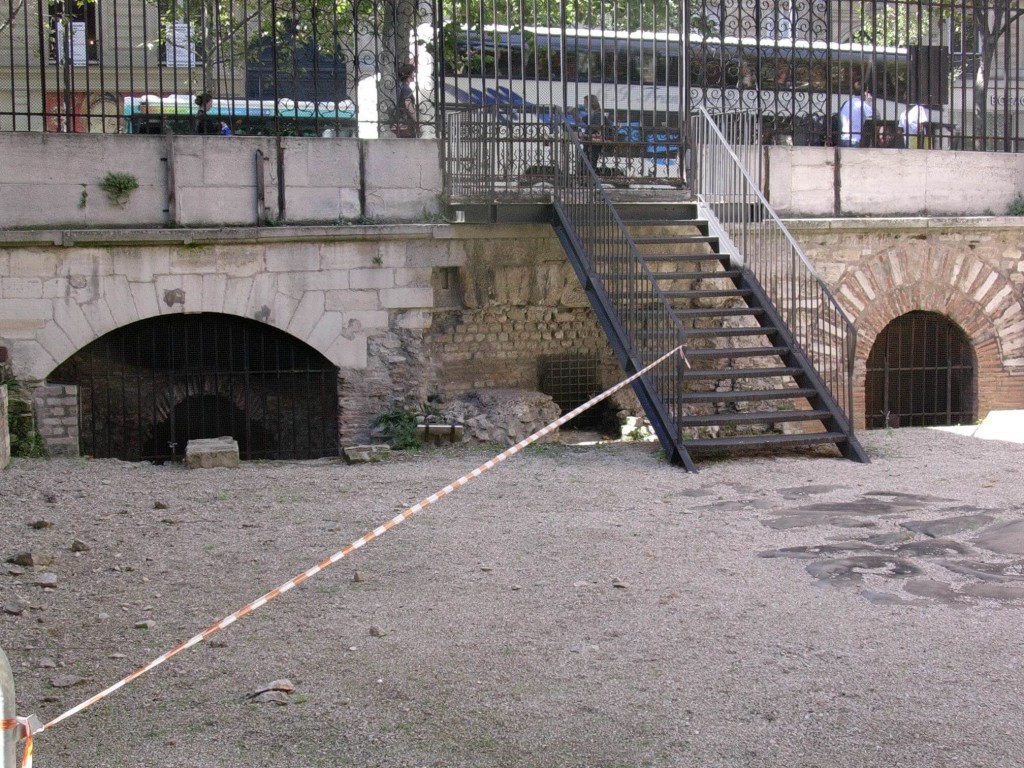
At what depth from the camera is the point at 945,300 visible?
1228 centimetres

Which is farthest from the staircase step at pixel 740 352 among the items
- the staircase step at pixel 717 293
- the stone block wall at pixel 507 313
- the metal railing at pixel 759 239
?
the stone block wall at pixel 507 313

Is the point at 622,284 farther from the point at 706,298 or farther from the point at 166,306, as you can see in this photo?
the point at 166,306

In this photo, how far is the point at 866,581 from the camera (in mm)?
6027

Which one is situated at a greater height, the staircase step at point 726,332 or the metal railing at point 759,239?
the metal railing at point 759,239

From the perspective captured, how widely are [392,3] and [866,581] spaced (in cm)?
693

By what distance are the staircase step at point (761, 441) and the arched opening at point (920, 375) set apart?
3.08 m

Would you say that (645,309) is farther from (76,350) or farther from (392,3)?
(76,350)

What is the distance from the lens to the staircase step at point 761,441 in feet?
30.2

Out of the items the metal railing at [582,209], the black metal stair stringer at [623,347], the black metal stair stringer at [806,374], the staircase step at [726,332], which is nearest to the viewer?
the black metal stair stringer at [623,347]

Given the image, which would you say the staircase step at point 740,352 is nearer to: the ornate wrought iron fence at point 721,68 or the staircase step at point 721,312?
the staircase step at point 721,312

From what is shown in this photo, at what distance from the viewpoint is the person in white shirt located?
1235 centimetres

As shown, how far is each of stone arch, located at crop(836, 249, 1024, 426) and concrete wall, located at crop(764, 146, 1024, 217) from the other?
1.73 ft

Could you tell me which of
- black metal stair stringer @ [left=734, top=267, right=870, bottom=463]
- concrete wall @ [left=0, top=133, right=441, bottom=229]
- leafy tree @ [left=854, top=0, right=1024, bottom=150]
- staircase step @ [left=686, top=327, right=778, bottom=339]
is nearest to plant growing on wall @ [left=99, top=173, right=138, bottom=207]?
concrete wall @ [left=0, top=133, right=441, bottom=229]

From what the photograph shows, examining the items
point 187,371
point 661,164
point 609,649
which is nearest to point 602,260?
point 661,164
